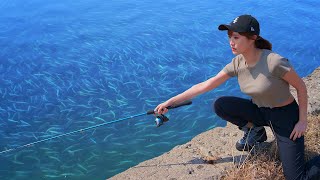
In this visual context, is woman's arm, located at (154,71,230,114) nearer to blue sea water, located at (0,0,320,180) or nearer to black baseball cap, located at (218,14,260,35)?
black baseball cap, located at (218,14,260,35)

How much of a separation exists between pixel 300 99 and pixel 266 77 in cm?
28

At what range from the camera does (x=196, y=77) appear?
6531 millimetres

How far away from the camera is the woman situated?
8.83 ft

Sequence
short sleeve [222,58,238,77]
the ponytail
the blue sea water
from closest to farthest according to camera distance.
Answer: the ponytail < short sleeve [222,58,238,77] < the blue sea water

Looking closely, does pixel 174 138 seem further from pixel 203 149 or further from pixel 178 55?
pixel 178 55

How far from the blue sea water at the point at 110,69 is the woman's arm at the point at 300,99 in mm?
2056

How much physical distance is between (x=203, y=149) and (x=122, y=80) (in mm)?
3026

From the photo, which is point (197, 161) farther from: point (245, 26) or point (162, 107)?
point (245, 26)

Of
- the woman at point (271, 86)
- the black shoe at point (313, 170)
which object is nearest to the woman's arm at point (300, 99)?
the woman at point (271, 86)

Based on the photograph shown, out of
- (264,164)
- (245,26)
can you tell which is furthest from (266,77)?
(264,164)

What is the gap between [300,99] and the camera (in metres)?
2.77

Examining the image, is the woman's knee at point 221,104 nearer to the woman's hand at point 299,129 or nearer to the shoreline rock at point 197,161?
the shoreline rock at point 197,161

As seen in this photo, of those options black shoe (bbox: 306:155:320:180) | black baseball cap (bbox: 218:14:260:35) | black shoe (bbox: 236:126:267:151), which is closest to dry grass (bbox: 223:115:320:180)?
black shoe (bbox: 236:126:267:151)

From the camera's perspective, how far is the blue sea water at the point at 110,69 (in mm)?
4652
